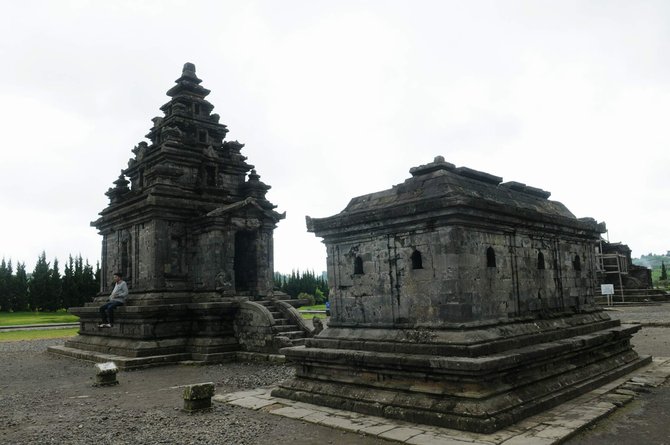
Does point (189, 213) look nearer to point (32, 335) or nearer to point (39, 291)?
point (32, 335)

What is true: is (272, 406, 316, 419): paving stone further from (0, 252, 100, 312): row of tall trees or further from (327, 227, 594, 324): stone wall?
(0, 252, 100, 312): row of tall trees

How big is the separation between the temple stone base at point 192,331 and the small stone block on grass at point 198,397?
6.73m

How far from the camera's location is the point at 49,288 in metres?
53.0

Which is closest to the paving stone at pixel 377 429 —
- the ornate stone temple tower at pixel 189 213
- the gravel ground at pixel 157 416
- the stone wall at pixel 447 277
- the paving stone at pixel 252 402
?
the gravel ground at pixel 157 416

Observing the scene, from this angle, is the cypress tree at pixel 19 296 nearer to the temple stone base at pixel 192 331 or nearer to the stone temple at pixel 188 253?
the stone temple at pixel 188 253

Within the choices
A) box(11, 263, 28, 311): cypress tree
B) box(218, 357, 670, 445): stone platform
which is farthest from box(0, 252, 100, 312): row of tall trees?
box(218, 357, 670, 445): stone platform

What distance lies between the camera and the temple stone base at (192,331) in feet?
53.7

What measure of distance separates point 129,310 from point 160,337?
1.42 metres

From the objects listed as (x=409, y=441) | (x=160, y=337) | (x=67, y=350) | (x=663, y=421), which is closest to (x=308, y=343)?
(x=409, y=441)

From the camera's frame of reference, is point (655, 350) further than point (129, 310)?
No

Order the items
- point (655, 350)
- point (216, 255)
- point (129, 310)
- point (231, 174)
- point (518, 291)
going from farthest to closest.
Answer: point (231, 174) → point (216, 255) → point (129, 310) → point (655, 350) → point (518, 291)

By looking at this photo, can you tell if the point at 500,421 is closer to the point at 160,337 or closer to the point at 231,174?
the point at 160,337

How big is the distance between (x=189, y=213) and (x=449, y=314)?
45.0 feet

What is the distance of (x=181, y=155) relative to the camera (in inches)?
797
